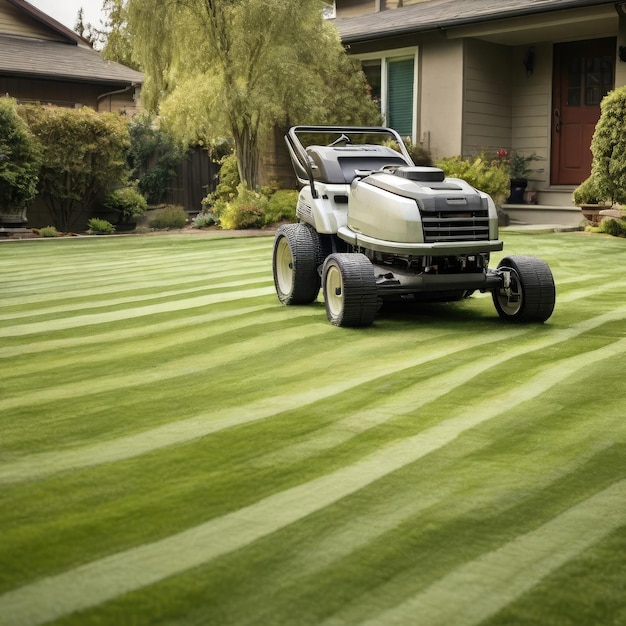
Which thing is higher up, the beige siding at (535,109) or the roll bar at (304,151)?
the beige siding at (535,109)

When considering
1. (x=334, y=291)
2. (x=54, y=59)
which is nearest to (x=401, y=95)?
(x=54, y=59)

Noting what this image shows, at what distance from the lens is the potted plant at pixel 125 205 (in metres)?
17.5

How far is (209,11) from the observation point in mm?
16328

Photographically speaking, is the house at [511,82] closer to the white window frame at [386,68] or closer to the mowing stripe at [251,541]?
the white window frame at [386,68]

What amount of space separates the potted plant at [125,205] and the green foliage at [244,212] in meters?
2.06

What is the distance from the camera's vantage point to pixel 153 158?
814 inches

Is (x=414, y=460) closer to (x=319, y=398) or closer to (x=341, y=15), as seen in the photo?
(x=319, y=398)

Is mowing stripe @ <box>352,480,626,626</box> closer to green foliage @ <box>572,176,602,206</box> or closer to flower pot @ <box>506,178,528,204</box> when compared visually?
green foliage @ <box>572,176,602,206</box>

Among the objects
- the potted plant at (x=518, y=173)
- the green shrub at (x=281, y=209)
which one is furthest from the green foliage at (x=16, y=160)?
the potted plant at (x=518, y=173)

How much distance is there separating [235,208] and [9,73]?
26.5 ft

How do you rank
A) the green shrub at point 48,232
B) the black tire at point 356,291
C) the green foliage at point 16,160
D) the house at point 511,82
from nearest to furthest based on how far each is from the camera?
1. the black tire at point 356,291
2. the green foliage at point 16,160
3. the green shrub at point 48,232
4. the house at point 511,82

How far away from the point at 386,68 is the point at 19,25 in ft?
35.0

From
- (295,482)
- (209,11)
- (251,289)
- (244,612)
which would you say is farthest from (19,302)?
(209,11)

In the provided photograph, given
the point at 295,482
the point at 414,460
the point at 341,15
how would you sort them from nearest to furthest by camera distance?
the point at 295,482
the point at 414,460
the point at 341,15
